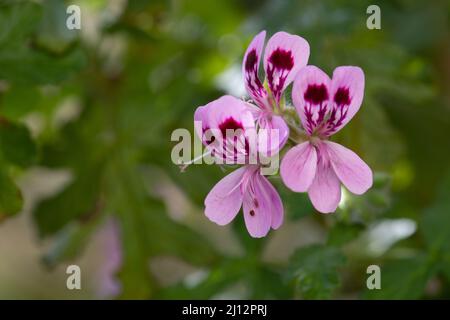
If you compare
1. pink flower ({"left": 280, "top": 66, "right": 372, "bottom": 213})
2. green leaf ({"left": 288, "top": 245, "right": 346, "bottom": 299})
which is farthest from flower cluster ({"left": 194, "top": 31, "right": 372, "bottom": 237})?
green leaf ({"left": 288, "top": 245, "right": 346, "bottom": 299})

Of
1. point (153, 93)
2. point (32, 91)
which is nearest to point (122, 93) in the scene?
point (153, 93)

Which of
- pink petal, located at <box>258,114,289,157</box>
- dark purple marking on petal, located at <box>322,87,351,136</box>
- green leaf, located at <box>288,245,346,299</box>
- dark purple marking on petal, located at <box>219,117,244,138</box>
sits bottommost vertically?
green leaf, located at <box>288,245,346,299</box>

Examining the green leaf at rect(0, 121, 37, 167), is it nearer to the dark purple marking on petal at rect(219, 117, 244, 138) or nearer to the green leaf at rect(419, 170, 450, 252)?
the dark purple marking on petal at rect(219, 117, 244, 138)

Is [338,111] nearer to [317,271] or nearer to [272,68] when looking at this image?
[272,68]

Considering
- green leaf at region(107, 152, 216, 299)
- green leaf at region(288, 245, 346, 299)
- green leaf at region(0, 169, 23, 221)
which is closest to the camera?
green leaf at region(288, 245, 346, 299)

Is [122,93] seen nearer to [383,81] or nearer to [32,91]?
[32,91]

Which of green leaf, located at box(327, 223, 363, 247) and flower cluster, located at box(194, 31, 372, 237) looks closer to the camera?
flower cluster, located at box(194, 31, 372, 237)
